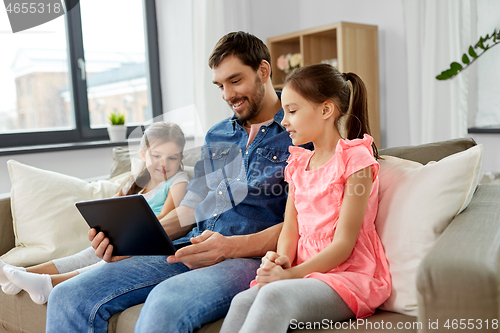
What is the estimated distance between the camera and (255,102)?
1340 millimetres

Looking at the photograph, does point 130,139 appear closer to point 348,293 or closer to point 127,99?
point 348,293

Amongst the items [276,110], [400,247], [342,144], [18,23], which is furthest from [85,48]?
[400,247]

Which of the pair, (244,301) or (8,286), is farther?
(8,286)

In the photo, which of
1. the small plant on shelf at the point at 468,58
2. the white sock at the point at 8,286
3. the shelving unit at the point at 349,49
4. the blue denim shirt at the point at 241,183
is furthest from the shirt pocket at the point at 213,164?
the small plant on shelf at the point at 468,58

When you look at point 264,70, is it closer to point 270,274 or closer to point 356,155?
point 356,155

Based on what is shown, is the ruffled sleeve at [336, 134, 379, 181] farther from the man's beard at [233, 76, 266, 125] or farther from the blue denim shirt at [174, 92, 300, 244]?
the man's beard at [233, 76, 266, 125]

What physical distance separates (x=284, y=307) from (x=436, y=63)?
2.12 m

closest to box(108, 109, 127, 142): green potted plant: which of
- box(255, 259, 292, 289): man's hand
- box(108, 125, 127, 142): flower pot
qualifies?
box(108, 125, 127, 142): flower pot

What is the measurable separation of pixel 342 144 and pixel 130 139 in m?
0.52

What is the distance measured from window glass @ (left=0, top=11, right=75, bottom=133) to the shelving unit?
4.67 feet

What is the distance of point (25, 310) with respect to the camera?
52.8 inches

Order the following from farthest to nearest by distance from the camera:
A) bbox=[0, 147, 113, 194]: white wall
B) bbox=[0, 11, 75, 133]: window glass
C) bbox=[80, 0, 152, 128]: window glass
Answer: bbox=[80, 0, 152, 128]: window glass → bbox=[0, 11, 75, 133]: window glass → bbox=[0, 147, 113, 194]: white wall

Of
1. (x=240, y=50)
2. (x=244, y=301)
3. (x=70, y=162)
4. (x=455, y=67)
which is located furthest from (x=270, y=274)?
(x=70, y=162)

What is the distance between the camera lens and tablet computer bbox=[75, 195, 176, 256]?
97 cm
